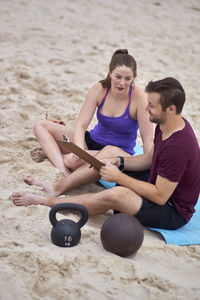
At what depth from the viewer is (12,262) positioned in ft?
8.11

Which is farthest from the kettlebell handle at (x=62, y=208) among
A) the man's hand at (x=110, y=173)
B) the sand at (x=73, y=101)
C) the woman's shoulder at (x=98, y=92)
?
the woman's shoulder at (x=98, y=92)

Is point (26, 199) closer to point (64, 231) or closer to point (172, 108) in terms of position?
point (64, 231)

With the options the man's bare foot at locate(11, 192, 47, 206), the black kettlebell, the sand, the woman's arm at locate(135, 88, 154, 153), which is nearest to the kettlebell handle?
the black kettlebell

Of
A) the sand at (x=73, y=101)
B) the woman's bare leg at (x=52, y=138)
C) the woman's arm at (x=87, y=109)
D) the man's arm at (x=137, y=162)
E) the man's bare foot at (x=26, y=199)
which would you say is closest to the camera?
the sand at (x=73, y=101)

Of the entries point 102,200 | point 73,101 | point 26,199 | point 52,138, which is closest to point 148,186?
point 102,200

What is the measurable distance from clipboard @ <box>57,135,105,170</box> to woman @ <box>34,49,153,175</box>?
0.53m

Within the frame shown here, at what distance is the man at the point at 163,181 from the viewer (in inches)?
113

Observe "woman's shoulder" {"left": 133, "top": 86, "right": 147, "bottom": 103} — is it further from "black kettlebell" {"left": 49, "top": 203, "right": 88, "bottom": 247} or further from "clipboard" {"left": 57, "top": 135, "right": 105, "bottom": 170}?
"black kettlebell" {"left": 49, "top": 203, "right": 88, "bottom": 247}

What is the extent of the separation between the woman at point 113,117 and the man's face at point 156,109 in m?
0.75

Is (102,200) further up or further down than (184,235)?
further up

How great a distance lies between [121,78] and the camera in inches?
143

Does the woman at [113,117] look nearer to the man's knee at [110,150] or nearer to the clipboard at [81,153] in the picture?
the man's knee at [110,150]

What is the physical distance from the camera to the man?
2.87 meters

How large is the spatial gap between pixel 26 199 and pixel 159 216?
100 cm
